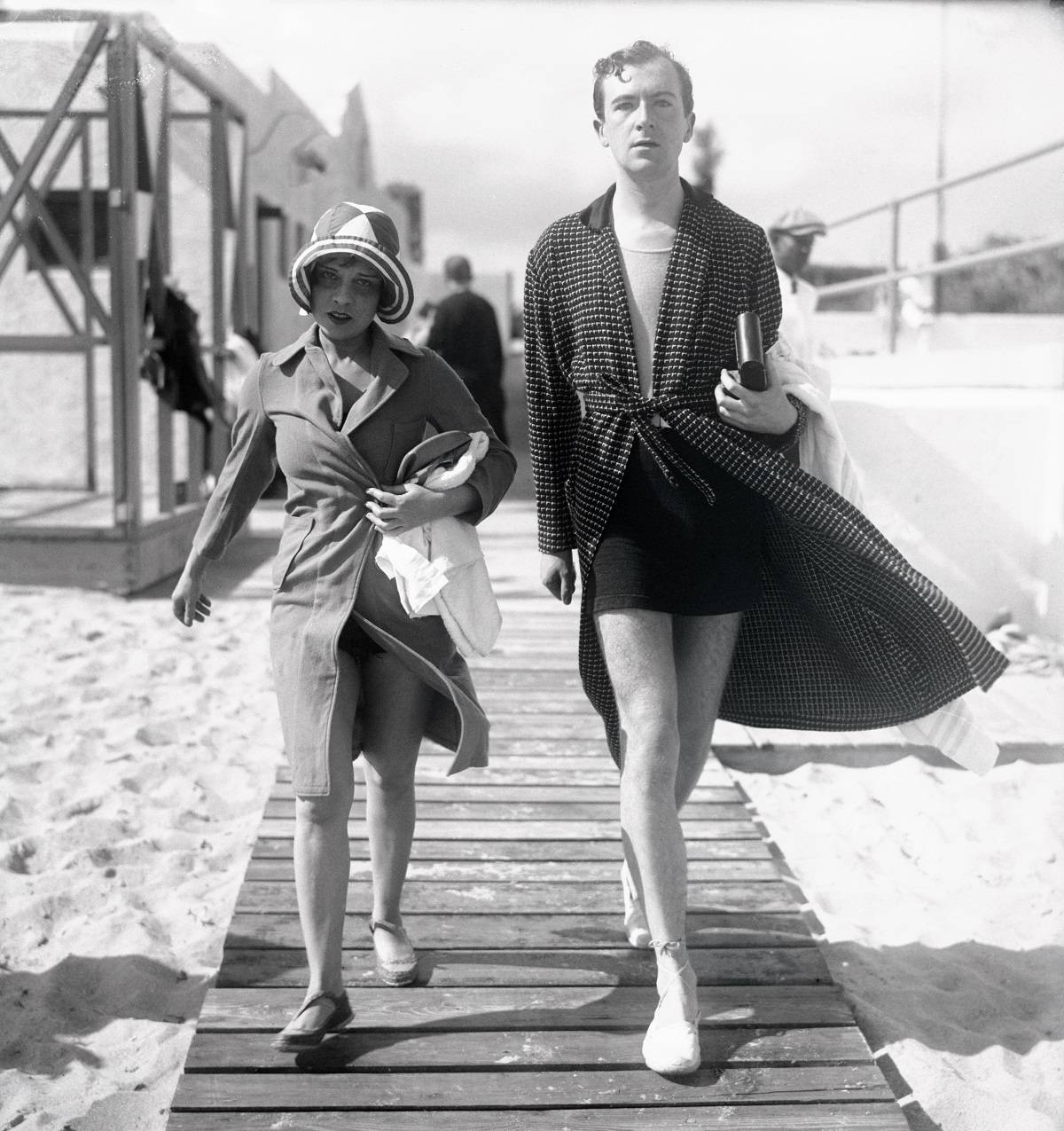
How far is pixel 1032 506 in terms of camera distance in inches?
247

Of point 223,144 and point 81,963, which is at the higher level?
point 223,144

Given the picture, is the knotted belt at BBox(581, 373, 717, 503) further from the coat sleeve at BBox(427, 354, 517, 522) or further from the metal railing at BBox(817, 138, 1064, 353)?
the metal railing at BBox(817, 138, 1064, 353)

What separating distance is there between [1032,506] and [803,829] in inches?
115

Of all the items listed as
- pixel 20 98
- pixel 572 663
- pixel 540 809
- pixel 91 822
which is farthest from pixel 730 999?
pixel 20 98

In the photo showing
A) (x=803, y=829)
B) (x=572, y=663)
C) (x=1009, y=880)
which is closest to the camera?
(x=1009, y=880)

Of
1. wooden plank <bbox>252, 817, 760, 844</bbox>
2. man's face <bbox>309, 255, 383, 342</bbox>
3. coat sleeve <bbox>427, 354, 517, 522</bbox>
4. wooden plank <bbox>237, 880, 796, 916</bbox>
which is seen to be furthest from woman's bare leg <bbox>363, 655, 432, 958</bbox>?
wooden plank <bbox>252, 817, 760, 844</bbox>

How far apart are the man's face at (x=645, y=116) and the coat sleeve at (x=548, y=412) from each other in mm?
279

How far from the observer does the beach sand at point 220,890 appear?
2.56 metres

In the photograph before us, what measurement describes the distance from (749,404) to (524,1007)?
4.11 ft

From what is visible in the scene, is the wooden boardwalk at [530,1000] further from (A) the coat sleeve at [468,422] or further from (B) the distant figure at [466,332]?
(B) the distant figure at [466,332]

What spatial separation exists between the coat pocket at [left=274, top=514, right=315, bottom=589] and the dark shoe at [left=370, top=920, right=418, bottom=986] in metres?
0.76

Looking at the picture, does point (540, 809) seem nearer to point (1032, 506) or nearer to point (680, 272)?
point (680, 272)

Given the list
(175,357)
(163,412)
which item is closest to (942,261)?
(175,357)

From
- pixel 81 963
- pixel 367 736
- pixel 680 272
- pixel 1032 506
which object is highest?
pixel 680 272
